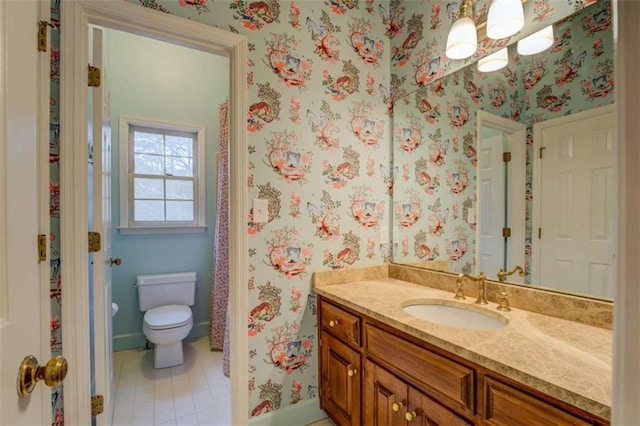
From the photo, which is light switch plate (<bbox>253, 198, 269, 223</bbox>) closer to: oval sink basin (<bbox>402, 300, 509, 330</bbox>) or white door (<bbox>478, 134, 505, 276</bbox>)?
oval sink basin (<bbox>402, 300, 509, 330</bbox>)

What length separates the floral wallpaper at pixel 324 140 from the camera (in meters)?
1.60

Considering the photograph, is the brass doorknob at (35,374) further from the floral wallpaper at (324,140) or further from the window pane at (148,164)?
the window pane at (148,164)

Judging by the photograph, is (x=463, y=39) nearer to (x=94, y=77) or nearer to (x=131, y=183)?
(x=94, y=77)

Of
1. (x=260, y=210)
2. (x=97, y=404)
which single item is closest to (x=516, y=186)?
(x=260, y=210)

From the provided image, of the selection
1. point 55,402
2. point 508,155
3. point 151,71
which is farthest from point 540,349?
point 151,71

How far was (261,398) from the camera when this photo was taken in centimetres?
163

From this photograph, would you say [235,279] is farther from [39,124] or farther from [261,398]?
[39,124]

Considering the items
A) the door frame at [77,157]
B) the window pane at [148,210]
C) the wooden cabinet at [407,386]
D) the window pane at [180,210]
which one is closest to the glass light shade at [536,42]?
the wooden cabinet at [407,386]

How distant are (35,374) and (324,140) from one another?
1.53 metres

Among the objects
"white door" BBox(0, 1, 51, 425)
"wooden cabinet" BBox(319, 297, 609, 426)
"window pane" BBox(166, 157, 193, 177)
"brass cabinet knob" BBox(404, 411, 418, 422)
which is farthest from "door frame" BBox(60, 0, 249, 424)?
"window pane" BBox(166, 157, 193, 177)

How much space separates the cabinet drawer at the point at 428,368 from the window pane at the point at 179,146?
2.56 m

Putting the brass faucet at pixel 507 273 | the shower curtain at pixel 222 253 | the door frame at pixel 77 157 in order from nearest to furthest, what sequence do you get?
the door frame at pixel 77 157 → the brass faucet at pixel 507 273 → the shower curtain at pixel 222 253

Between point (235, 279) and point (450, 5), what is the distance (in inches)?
73.9

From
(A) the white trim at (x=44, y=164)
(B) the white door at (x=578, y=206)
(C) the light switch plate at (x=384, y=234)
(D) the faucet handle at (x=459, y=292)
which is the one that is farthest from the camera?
(C) the light switch plate at (x=384, y=234)
